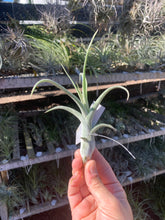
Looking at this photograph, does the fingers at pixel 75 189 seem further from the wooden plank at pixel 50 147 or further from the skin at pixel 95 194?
the wooden plank at pixel 50 147

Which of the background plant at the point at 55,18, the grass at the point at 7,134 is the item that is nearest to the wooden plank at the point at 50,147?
the grass at the point at 7,134

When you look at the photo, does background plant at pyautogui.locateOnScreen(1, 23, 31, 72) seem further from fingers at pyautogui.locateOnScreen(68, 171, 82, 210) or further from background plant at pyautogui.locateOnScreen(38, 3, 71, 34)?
fingers at pyautogui.locateOnScreen(68, 171, 82, 210)

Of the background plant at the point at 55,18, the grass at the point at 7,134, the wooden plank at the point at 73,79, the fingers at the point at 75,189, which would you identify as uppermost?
the background plant at the point at 55,18

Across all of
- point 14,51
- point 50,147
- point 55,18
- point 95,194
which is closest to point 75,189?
point 95,194

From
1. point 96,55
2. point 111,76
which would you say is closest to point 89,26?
point 96,55

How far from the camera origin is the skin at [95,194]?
58 centimetres

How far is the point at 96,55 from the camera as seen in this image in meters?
0.92

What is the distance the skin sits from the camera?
577 millimetres

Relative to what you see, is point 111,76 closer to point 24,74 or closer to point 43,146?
point 24,74

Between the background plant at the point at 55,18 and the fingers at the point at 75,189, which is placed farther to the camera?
the background plant at the point at 55,18

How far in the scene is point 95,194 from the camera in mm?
584

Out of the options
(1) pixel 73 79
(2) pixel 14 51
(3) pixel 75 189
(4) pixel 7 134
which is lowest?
(3) pixel 75 189

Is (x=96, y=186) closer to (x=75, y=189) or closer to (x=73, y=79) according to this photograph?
(x=75, y=189)

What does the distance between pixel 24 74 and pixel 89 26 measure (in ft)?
2.31
